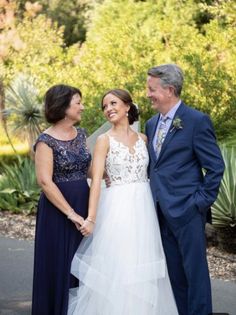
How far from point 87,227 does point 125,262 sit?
35cm

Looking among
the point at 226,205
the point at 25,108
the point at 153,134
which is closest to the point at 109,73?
the point at 25,108

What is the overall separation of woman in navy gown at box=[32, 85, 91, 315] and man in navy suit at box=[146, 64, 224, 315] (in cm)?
52

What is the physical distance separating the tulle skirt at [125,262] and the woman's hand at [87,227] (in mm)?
96

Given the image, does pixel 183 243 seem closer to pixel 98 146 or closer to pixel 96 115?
pixel 98 146

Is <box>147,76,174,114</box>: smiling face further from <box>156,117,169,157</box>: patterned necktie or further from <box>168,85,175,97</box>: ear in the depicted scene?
<box>156,117,169,157</box>: patterned necktie

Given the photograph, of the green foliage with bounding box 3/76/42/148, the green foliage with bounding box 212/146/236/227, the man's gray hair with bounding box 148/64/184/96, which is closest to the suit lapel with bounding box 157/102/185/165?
the man's gray hair with bounding box 148/64/184/96

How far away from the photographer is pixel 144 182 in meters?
4.67

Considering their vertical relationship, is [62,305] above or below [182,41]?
below

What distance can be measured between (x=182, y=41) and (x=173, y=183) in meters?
10.3

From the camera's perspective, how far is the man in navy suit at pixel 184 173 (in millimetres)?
4410

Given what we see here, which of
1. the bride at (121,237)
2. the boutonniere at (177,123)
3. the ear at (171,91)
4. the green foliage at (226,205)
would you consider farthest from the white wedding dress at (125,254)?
the green foliage at (226,205)

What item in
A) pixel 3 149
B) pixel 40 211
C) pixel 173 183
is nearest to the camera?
pixel 173 183

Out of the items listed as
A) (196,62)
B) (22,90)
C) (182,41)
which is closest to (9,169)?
(22,90)

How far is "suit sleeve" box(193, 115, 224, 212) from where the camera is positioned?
4.40 m
